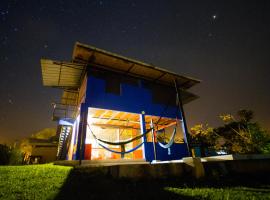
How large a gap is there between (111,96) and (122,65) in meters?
2.00

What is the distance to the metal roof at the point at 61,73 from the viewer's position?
345 inches

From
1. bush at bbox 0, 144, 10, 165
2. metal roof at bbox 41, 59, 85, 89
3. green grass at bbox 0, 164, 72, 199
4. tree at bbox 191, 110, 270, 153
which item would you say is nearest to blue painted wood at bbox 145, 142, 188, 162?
tree at bbox 191, 110, 270, 153

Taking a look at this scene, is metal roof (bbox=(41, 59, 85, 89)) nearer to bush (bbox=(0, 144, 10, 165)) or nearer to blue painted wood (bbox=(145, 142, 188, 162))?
bush (bbox=(0, 144, 10, 165))

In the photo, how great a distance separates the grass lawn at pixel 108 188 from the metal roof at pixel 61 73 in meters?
6.40

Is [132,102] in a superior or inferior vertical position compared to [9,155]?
superior

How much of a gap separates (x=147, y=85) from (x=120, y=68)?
8.08 ft

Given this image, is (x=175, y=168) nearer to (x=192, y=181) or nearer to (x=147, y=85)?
(x=192, y=181)

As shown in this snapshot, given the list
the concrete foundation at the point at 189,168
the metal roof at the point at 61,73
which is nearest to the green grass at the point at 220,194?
the concrete foundation at the point at 189,168

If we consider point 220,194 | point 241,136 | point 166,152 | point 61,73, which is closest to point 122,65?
point 61,73

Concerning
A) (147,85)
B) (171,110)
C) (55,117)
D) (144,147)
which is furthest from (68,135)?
(171,110)

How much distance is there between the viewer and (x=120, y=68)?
9.75m

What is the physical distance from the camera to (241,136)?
1431 cm

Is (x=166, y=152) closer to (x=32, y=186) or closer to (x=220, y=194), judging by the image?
(x=220, y=194)

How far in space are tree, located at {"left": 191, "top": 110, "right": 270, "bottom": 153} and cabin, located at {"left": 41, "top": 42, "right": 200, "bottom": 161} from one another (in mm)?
4607
